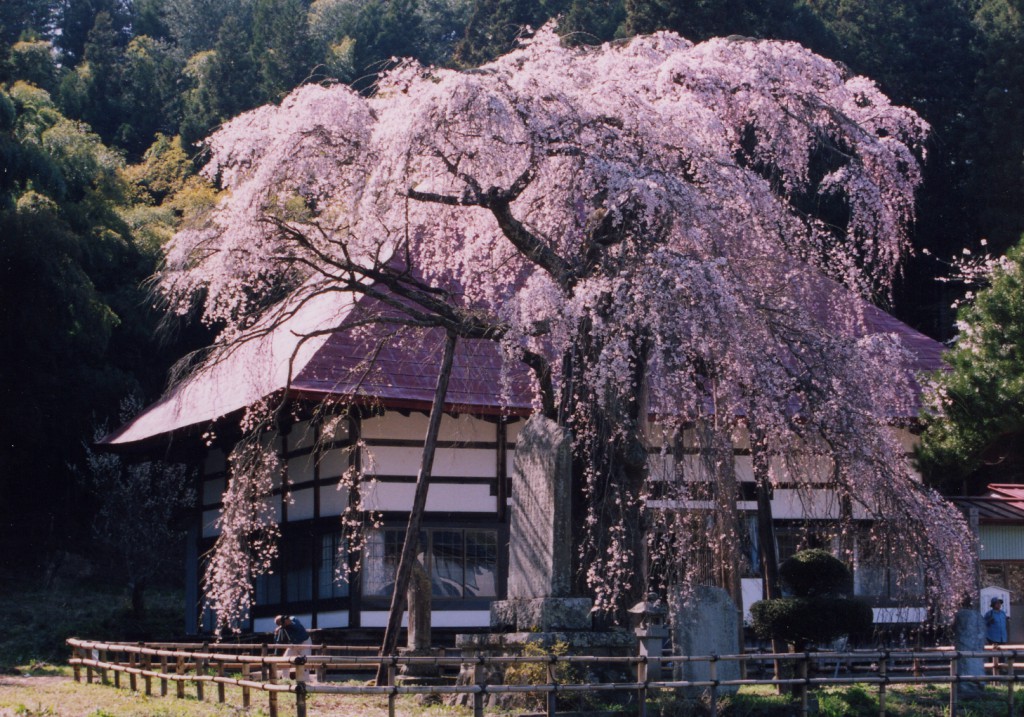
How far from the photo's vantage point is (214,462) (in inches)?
908

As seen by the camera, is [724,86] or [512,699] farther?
[724,86]

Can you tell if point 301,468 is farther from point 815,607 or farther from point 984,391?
point 984,391

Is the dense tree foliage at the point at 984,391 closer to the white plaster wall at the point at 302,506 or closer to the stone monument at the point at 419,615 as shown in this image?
the stone monument at the point at 419,615

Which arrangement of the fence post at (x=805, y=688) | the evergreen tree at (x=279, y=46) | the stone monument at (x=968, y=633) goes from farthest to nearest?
the evergreen tree at (x=279, y=46)
the stone monument at (x=968, y=633)
the fence post at (x=805, y=688)

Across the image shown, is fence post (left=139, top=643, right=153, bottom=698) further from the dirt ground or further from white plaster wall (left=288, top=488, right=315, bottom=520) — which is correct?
white plaster wall (left=288, top=488, right=315, bottom=520)

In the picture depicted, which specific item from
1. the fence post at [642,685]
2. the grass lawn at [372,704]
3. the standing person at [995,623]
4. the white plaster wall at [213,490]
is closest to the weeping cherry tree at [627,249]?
the fence post at [642,685]

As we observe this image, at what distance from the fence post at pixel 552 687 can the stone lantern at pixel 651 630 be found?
2.78 feet

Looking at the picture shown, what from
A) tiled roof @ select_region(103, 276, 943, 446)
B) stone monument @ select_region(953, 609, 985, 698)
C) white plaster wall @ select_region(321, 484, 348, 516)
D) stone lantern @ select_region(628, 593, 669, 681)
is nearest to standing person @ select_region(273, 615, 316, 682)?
white plaster wall @ select_region(321, 484, 348, 516)

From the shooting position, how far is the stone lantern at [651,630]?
11773mm

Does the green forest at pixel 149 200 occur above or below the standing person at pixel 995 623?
above

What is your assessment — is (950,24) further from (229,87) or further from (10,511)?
(10,511)

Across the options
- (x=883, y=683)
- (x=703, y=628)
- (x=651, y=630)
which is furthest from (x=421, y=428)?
(x=883, y=683)

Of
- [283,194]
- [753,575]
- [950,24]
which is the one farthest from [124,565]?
[950,24]

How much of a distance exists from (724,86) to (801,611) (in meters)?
5.80
